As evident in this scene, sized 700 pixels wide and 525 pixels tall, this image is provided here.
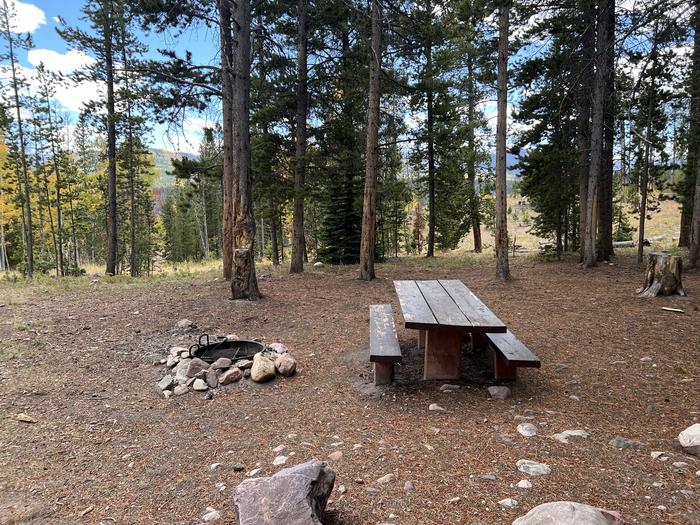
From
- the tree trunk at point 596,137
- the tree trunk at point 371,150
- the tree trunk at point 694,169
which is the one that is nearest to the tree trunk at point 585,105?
the tree trunk at point 596,137

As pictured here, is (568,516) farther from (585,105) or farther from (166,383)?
(585,105)

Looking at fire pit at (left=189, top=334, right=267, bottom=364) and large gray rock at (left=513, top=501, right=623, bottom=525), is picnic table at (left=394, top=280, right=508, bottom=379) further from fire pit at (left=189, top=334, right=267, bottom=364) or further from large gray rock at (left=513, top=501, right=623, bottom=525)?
fire pit at (left=189, top=334, right=267, bottom=364)

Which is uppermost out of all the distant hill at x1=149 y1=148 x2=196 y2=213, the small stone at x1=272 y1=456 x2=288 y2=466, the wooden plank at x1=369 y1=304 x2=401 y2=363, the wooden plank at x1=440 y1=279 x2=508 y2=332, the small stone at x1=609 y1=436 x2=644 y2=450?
the distant hill at x1=149 y1=148 x2=196 y2=213

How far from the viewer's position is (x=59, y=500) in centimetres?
271

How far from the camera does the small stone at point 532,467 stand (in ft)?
8.22

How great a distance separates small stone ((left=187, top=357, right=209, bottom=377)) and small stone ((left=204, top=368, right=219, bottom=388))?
0.50 feet

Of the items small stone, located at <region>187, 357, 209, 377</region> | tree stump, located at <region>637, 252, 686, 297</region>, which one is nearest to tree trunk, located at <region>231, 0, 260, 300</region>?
small stone, located at <region>187, 357, 209, 377</region>

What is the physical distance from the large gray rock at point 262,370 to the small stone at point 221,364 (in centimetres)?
35

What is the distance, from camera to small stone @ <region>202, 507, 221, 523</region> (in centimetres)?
237

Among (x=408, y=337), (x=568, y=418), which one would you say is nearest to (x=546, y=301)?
(x=408, y=337)

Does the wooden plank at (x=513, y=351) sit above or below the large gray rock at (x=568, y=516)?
above

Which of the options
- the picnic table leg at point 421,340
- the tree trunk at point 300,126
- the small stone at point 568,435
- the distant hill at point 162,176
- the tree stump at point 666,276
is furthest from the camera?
the distant hill at point 162,176

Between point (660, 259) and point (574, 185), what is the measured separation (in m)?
7.13

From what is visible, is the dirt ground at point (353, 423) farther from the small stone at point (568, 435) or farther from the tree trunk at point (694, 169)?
the tree trunk at point (694, 169)
